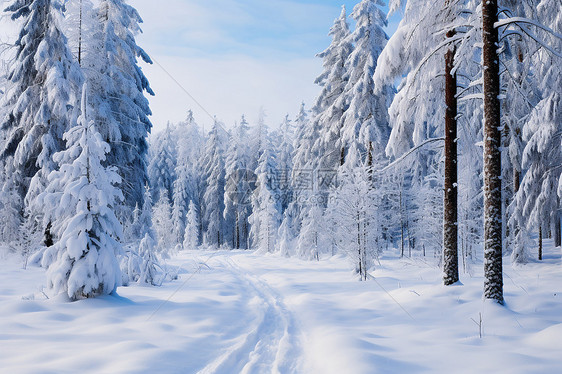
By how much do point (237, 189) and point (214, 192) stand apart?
536cm

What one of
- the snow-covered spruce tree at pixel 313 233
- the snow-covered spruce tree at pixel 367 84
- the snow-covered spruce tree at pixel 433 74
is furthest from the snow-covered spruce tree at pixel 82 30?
the snow-covered spruce tree at pixel 313 233

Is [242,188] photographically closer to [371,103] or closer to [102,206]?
[371,103]

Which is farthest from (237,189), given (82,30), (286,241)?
(82,30)

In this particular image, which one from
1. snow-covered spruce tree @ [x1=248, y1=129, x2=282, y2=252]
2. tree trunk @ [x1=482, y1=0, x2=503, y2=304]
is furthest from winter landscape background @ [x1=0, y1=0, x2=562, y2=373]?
snow-covered spruce tree @ [x1=248, y1=129, x2=282, y2=252]

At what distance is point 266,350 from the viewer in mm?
6148

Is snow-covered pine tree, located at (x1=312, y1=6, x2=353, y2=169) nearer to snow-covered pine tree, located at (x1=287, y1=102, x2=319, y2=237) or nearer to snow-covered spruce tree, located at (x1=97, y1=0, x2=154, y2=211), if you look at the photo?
A: snow-covered pine tree, located at (x1=287, y1=102, x2=319, y2=237)

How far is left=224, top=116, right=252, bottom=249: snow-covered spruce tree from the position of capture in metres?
43.5

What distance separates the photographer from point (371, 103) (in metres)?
19.4

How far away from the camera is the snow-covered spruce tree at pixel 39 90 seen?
546 inches

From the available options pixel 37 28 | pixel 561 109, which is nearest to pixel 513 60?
pixel 561 109

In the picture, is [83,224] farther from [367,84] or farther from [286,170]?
[286,170]

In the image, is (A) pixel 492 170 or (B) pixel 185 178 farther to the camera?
(B) pixel 185 178

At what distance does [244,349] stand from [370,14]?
19.2 m

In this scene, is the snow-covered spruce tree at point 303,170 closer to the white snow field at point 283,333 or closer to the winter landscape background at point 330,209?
the winter landscape background at point 330,209
